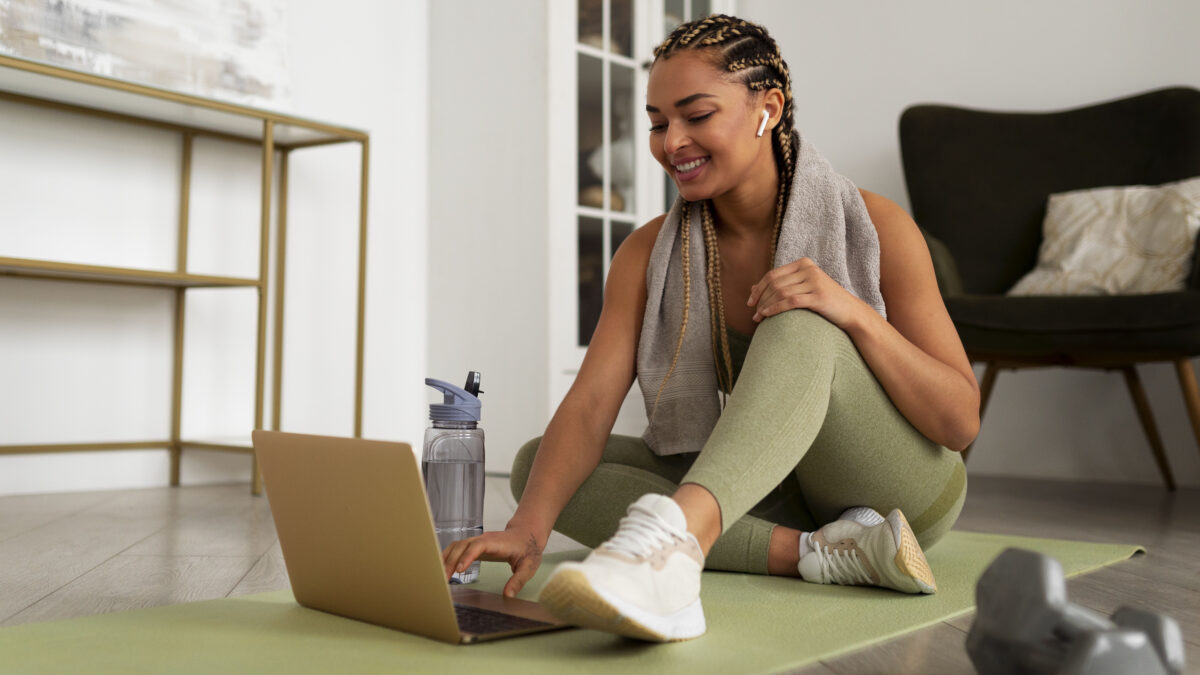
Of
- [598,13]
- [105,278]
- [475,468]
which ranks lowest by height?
[475,468]

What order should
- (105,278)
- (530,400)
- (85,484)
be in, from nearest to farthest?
1. (105,278)
2. (85,484)
3. (530,400)

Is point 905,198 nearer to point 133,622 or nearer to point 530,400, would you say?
point 530,400

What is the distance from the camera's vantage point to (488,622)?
85cm

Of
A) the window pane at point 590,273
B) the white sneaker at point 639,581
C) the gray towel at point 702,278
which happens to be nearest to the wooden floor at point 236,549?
the white sneaker at point 639,581

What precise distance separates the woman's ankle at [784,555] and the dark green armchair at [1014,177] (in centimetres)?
105

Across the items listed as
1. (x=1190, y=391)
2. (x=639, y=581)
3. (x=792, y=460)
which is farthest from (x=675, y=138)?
(x=1190, y=391)

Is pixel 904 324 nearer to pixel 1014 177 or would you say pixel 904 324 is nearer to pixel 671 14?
pixel 1014 177

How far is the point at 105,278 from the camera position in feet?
6.66

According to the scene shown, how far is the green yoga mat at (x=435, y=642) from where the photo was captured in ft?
2.44

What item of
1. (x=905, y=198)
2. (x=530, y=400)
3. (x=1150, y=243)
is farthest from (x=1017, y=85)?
(x=530, y=400)

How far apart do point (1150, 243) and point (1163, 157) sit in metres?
0.33

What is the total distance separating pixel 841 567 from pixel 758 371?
0.30 meters

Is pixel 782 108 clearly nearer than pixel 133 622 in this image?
No

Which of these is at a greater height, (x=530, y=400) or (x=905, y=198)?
(x=905, y=198)
